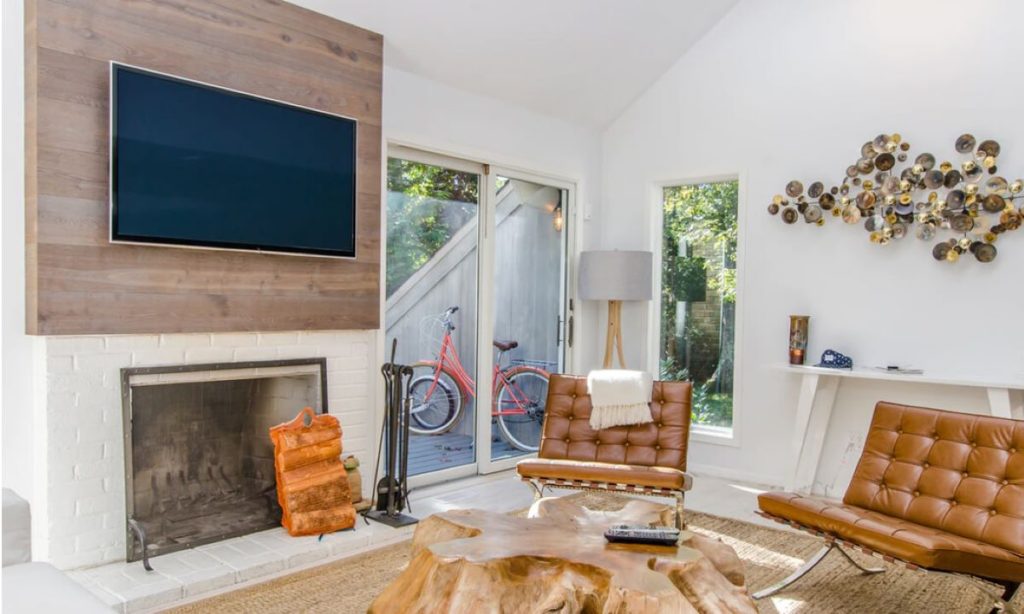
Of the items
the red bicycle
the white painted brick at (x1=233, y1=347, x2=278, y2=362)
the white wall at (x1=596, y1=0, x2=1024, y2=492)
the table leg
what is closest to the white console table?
the table leg

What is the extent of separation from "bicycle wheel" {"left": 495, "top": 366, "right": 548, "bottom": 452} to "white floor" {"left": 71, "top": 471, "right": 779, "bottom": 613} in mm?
883

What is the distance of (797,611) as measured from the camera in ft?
9.28

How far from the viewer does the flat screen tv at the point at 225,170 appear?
3.02 meters

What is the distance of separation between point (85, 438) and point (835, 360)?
12.9ft

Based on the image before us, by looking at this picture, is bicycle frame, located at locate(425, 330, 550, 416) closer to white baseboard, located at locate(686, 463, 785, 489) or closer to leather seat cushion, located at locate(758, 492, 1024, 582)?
white baseboard, located at locate(686, 463, 785, 489)

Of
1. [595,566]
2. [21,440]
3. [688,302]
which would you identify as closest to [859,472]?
[595,566]

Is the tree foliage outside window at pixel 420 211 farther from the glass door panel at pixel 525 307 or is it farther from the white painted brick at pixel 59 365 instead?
the white painted brick at pixel 59 365

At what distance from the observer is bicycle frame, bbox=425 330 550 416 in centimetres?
467

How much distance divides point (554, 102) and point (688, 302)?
67.0 inches

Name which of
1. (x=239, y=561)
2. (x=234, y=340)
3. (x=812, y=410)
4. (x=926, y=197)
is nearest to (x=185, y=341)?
(x=234, y=340)

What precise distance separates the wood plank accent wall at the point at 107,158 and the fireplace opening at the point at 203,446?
0.76ft

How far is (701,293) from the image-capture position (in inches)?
209

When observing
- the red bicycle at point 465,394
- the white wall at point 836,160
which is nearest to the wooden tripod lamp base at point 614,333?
the white wall at point 836,160

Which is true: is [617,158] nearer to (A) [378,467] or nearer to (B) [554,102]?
(B) [554,102]
